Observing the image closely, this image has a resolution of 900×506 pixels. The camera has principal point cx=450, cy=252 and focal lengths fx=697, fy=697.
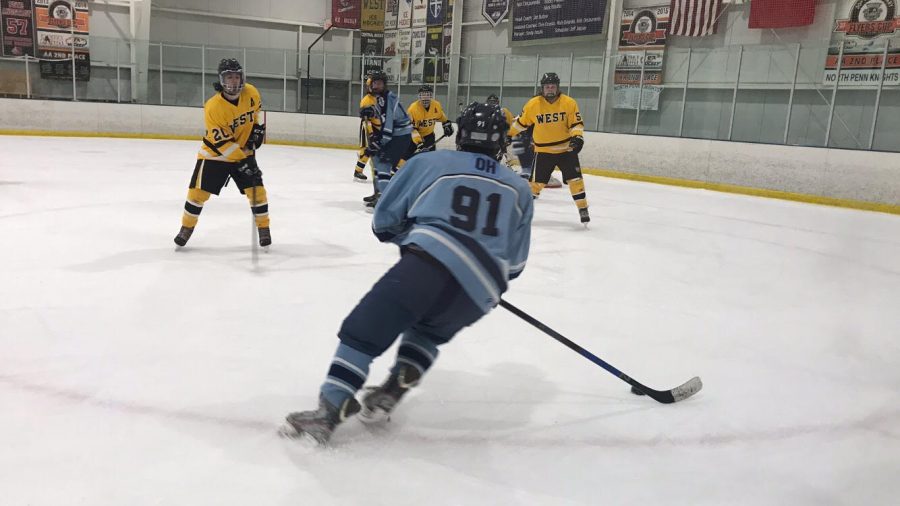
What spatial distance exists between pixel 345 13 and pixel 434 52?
3072 millimetres

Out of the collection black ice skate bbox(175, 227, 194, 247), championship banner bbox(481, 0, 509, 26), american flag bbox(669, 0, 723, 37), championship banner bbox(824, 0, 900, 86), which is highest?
championship banner bbox(481, 0, 509, 26)

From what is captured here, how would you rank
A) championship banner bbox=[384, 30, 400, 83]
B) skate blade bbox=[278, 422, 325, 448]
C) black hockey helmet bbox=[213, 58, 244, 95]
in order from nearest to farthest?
1. skate blade bbox=[278, 422, 325, 448]
2. black hockey helmet bbox=[213, 58, 244, 95]
3. championship banner bbox=[384, 30, 400, 83]

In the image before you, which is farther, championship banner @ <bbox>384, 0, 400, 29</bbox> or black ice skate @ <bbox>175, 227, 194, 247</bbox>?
championship banner @ <bbox>384, 0, 400, 29</bbox>

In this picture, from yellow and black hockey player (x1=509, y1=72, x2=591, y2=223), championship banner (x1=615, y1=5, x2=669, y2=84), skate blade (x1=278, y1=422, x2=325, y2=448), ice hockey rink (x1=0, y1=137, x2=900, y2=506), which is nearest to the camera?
ice hockey rink (x1=0, y1=137, x2=900, y2=506)

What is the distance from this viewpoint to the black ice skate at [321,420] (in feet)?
6.15

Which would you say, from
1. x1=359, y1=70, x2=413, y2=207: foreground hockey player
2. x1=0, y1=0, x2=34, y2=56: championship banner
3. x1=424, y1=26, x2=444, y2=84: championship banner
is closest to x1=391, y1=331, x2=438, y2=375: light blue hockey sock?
x1=359, y1=70, x2=413, y2=207: foreground hockey player

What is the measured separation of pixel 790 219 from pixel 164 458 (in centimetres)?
670

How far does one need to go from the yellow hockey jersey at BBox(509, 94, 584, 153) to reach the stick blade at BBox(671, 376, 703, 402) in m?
3.85

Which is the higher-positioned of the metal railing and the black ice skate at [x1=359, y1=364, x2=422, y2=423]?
the metal railing

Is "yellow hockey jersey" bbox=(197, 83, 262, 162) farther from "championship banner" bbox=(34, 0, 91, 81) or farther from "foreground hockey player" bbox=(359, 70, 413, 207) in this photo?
"championship banner" bbox=(34, 0, 91, 81)

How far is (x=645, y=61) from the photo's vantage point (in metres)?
11.7

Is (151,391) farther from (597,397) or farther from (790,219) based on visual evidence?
(790,219)

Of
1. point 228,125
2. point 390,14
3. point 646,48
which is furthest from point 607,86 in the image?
point 228,125

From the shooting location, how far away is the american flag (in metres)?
11.4
